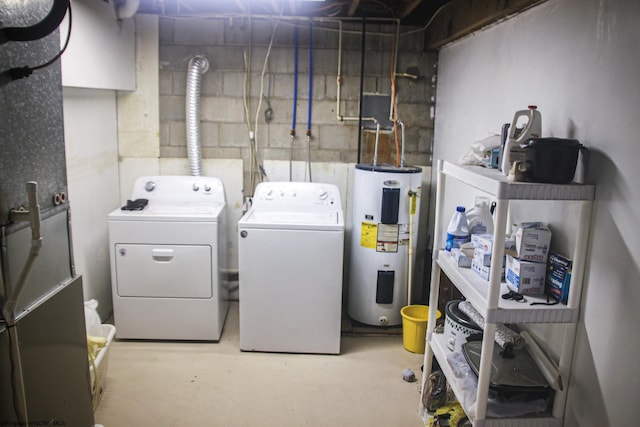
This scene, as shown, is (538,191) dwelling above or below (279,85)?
below

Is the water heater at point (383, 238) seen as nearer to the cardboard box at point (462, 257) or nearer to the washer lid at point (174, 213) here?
the washer lid at point (174, 213)

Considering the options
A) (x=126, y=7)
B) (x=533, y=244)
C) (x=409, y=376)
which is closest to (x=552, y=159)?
(x=533, y=244)

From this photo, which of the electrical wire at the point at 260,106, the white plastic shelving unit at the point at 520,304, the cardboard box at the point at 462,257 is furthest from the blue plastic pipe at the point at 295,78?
the white plastic shelving unit at the point at 520,304

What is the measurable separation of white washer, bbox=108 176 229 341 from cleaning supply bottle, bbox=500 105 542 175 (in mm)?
1967

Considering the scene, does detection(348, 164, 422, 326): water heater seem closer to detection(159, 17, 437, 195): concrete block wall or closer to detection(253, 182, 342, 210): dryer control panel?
detection(253, 182, 342, 210): dryer control panel

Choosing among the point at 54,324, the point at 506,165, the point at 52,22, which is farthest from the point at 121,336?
the point at 506,165

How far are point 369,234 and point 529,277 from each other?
1653 millimetres

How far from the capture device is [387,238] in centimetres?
329

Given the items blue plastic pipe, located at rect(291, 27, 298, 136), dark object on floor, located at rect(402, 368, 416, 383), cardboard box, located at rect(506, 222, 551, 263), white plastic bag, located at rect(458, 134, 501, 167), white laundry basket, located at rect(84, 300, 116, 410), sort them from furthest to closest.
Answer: blue plastic pipe, located at rect(291, 27, 298, 136), dark object on floor, located at rect(402, 368, 416, 383), white laundry basket, located at rect(84, 300, 116, 410), white plastic bag, located at rect(458, 134, 501, 167), cardboard box, located at rect(506, 222, 551, 263)

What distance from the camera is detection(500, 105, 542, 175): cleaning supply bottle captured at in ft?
5.30

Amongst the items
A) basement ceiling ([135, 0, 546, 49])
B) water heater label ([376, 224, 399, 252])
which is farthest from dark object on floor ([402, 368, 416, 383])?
basement ceiling ([135, 0, 546, 49])

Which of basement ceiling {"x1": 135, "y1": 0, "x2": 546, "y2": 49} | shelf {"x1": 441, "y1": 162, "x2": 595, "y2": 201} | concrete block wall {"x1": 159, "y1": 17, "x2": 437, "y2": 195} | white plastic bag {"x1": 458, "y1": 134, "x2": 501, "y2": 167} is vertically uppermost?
basement ceiling {"x1": 135, "y1": 0, "x2": 546, "y2": 49}

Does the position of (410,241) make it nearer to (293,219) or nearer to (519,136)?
(293,219)

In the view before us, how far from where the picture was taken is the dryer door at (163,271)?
313 cm
